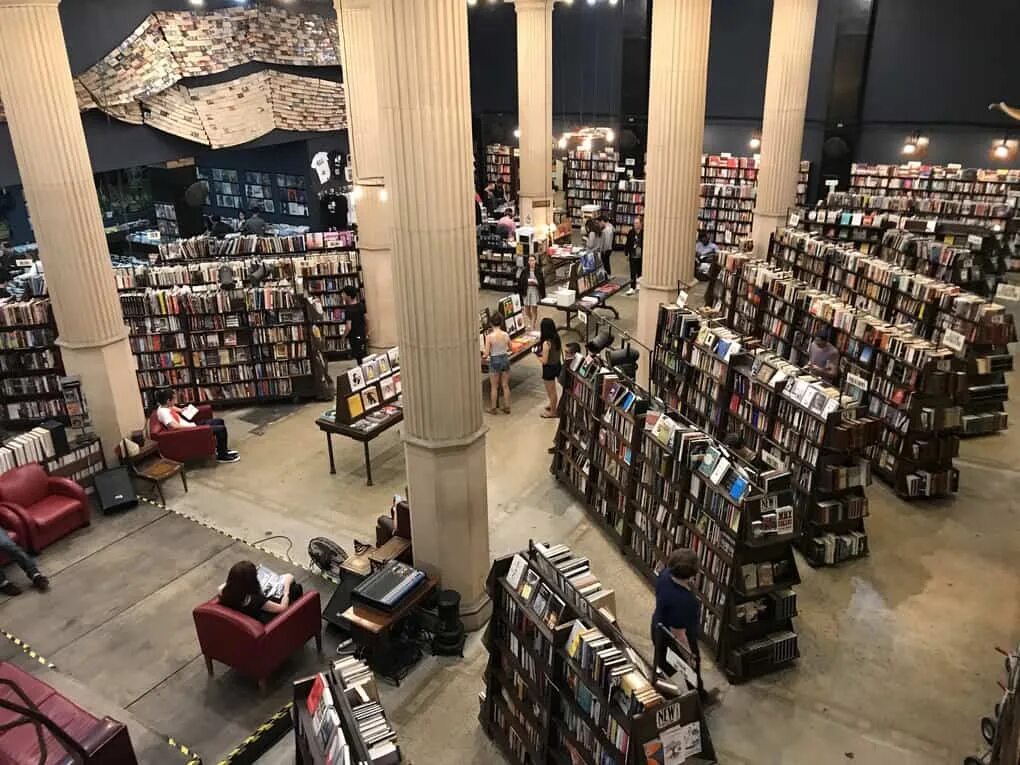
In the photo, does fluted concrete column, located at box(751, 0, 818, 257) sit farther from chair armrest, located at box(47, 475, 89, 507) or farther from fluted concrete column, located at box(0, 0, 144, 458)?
chair armrest, located at box(47, 475, 89, 507)

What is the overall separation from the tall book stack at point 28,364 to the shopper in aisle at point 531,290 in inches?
297

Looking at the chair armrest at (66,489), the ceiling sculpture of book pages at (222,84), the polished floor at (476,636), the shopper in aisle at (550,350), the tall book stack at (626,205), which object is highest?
the ceiling sculpture of book pages at (222,84)

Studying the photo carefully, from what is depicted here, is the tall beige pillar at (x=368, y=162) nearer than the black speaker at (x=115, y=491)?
No

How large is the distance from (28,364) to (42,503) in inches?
141

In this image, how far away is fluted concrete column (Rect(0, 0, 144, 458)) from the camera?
366 inches

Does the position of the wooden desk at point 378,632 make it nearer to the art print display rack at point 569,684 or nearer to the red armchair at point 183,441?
the art print display rack at point 569,684

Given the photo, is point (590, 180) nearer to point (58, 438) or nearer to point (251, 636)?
point (58, 438)

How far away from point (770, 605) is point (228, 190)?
21.4 m

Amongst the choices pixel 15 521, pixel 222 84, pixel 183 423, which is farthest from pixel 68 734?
pixel 222 84

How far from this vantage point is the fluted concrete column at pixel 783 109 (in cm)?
1409

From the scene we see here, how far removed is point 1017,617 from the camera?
7.59 meters

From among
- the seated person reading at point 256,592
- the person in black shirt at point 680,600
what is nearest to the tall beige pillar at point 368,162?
the seated person reading at point 256,592

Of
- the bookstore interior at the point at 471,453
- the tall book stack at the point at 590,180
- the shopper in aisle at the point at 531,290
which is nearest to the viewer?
the bookstore interior at the point at 471,453

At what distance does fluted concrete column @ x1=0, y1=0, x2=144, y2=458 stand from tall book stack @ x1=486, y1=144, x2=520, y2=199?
16.2 meters
